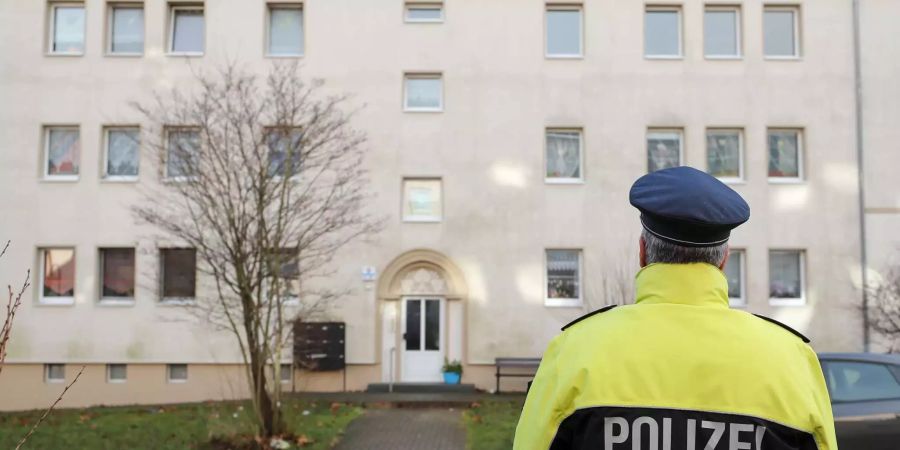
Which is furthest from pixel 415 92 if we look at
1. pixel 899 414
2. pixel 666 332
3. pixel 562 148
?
pixel 666 332

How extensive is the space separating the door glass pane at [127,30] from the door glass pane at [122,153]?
2.30 meters

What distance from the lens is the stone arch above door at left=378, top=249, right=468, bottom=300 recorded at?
64.4 feet

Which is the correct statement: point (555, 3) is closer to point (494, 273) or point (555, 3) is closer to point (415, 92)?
point (415, 92)

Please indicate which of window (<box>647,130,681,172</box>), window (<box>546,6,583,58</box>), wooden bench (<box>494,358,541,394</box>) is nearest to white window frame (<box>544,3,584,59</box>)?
window (<box>546,6,583,58</box>)

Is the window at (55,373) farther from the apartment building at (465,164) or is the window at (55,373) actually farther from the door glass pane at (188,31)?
the door glass pane at (188,31)

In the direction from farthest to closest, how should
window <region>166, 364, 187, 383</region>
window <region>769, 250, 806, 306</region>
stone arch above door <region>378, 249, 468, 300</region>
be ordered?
window <region>769, 250, 806, 306</region> → stone arch above door <region>378, 249, 468, 300</region> → window <region>166, 364, 187, 383</region>

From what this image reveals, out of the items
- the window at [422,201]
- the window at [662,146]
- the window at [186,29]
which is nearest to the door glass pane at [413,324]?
the window at [422,201]

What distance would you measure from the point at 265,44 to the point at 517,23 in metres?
6.85

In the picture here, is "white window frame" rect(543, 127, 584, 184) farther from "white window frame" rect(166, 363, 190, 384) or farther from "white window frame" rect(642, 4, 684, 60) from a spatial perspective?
"white window frame" rect(166, 363, 190, 384)

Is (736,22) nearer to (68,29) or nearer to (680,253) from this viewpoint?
(68,29)

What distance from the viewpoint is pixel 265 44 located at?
67.0 ft

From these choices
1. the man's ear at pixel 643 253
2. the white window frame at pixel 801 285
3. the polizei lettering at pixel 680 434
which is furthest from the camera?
the white window frame at pixel 801 285

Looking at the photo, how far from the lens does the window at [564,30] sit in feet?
67.8

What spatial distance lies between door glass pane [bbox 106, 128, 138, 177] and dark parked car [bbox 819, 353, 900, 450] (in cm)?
1787
